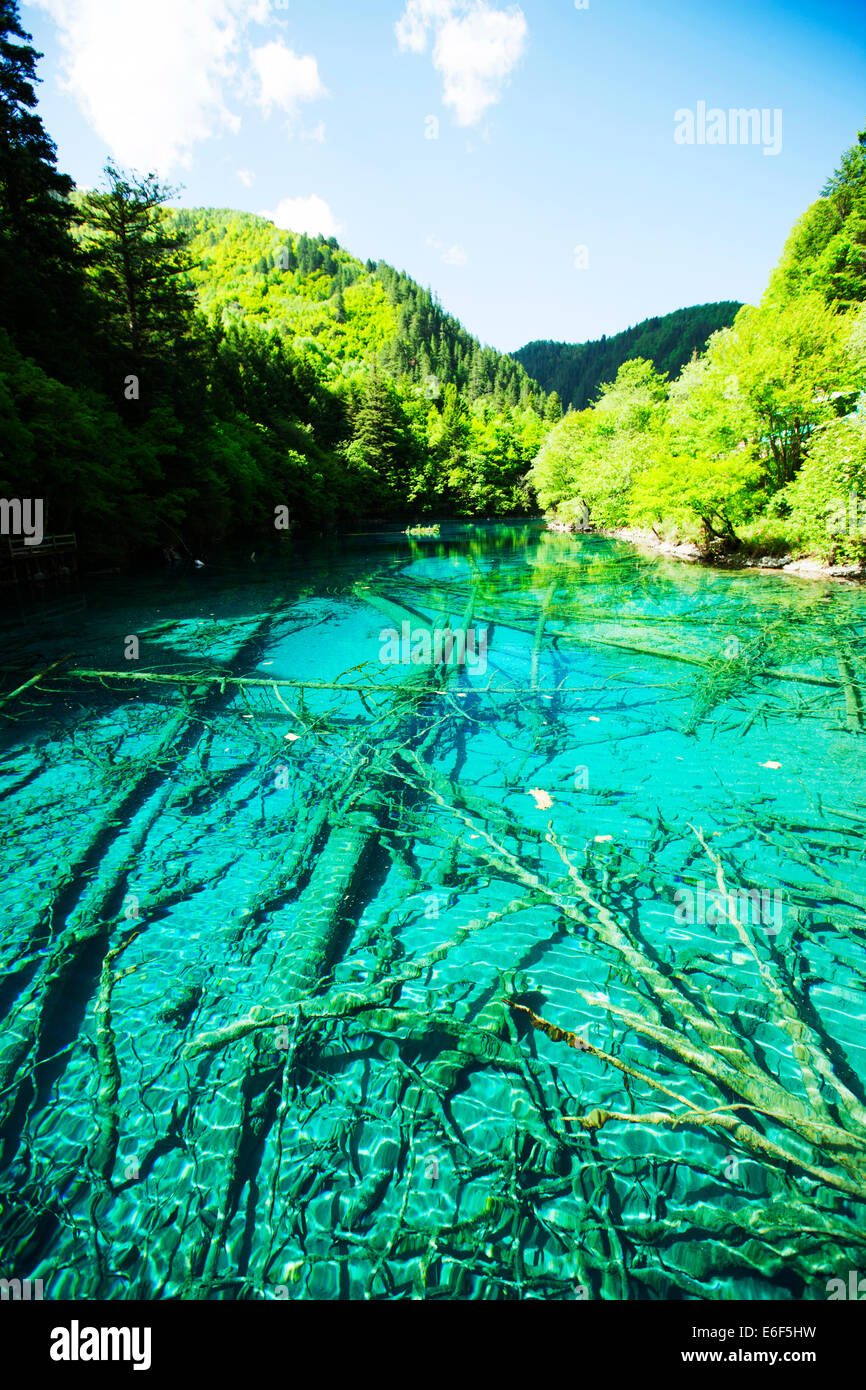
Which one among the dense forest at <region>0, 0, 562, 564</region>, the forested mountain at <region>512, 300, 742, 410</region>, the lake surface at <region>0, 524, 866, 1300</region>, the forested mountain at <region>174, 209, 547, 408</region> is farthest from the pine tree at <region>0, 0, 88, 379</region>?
the forested mountain at <region>512, 300, 742, 410</region>

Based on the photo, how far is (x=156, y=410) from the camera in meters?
27.6

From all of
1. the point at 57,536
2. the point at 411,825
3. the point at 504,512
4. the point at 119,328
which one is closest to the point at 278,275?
the point at 504,512

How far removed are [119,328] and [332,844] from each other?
116 ft

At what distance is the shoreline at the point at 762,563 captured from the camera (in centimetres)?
2066

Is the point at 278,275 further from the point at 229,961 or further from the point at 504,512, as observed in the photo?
the point at 229,961

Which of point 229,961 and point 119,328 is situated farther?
point 119,328

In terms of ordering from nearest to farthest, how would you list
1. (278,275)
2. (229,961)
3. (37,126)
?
(229,961)
(37,126)
(278,275)

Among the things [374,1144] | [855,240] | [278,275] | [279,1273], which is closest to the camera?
[279,1273]

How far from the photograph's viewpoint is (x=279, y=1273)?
2816mm

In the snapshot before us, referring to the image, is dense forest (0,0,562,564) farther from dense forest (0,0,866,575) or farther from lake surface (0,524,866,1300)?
lake surface (0,524,866,1300)

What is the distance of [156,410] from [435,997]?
31.5 m

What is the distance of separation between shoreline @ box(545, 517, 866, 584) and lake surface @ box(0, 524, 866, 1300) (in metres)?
13.4

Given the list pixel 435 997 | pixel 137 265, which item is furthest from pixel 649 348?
pixel 435 997

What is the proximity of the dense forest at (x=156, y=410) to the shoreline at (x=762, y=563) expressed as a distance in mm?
23313
